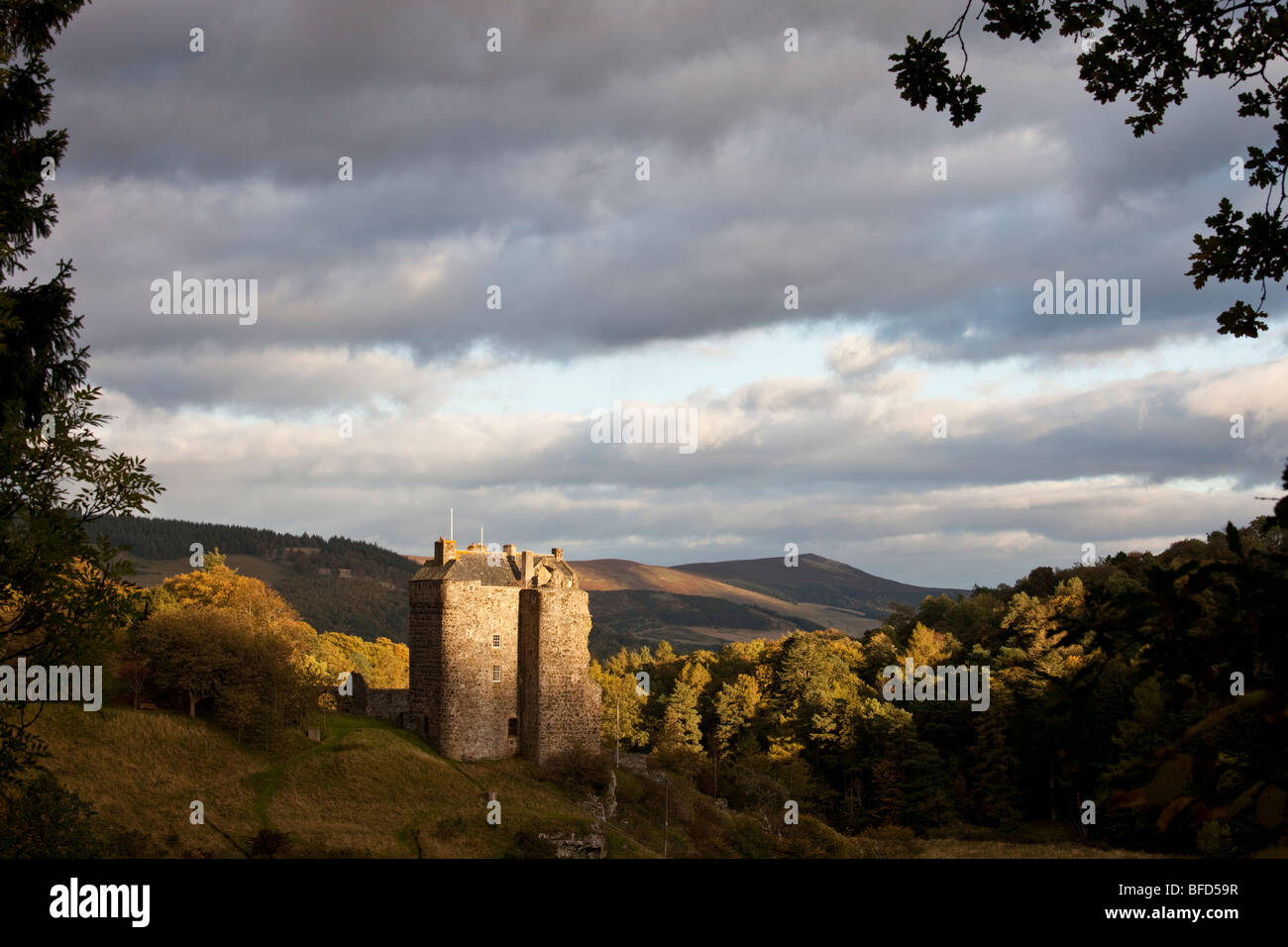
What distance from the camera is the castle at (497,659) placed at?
56.1 m

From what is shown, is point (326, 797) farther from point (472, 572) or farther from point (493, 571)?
point (493, 571)

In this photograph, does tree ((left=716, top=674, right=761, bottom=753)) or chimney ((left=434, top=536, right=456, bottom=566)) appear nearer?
chimney ((left=434, top=536, right=456, bottom=566))

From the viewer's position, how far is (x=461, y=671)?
56312 mm

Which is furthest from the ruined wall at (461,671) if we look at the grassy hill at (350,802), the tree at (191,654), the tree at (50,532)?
the tree at (50,532)

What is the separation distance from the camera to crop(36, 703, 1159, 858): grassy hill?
132 feet

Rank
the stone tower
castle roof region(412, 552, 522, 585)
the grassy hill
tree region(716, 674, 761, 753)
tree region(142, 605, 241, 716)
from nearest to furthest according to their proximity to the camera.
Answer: the grassy hill
tree region(142, 605, 241, 716)
the stone tower
castle roof region(412, 552, 522, 585)
tree region(716, 674, 761, 753)

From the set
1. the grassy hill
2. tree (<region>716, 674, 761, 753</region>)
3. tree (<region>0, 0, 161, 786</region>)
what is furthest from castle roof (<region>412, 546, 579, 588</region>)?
tree (<region>0, 0, 161, 786</region>)

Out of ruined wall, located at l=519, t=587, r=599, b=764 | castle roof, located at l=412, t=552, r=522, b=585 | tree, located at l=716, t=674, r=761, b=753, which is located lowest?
tree, located at l=716, t=674, r=761, b=753

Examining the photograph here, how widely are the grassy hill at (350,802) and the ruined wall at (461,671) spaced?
52.1 inches

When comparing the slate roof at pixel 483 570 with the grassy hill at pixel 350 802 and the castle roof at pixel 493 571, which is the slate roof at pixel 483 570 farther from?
the grassy hill at pixel 350 802

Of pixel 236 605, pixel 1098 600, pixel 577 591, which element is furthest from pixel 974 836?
pixel 1098 600

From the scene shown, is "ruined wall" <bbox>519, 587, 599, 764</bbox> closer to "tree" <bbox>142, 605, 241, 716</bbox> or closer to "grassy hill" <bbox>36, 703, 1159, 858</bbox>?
"grassy hill" <bbox>36, 703, 1159, 858</bbox>

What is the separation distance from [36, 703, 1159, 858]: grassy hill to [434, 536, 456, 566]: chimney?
9.55 m
